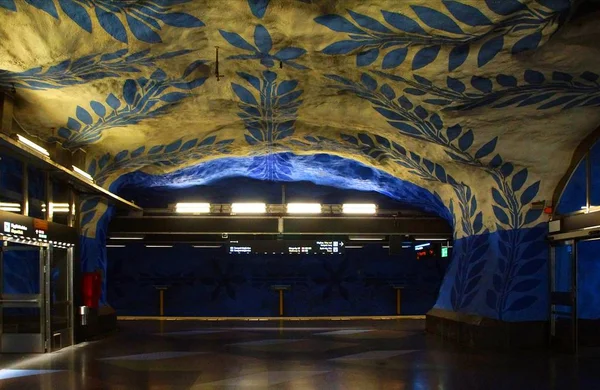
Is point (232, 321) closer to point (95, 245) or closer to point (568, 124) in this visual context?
point (95, 245)

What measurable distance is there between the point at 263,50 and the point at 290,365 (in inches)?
187

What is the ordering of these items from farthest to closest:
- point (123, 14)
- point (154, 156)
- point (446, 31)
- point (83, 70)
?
point (154, 156) → point (83, 70) → point (446, 31) → point (123, 14)

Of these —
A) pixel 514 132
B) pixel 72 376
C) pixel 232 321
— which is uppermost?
pixel 514 132

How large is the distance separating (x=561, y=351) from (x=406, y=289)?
33.5 ft

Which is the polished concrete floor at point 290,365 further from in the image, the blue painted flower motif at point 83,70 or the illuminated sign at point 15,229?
the blue painted flower motif at point 83,70

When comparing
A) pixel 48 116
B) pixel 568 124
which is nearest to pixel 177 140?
pixel 48 116

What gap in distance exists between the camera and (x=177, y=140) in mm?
12414

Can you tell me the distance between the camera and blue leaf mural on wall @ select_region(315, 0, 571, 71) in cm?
661

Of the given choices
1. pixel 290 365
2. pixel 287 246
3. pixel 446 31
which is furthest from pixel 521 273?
pixel 287 246

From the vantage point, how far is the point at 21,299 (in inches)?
412

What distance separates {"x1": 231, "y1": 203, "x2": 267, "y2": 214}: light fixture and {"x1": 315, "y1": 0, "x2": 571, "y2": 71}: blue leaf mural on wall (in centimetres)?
958

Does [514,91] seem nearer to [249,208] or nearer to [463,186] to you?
[463,186]

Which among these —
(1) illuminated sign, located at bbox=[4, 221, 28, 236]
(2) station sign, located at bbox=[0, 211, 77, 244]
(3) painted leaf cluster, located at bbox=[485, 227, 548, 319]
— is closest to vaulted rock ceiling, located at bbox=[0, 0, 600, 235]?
(3) painted leaf cluster, located at bbox=[485, 227, 548, 319]

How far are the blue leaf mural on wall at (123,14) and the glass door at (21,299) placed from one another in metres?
5.05
